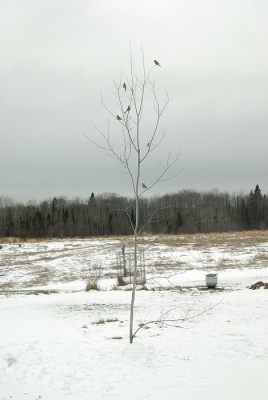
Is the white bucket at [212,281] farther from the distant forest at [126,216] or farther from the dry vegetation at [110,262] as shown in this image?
the distant forest at [126,216]

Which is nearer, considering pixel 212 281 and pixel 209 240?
pixel 212 281

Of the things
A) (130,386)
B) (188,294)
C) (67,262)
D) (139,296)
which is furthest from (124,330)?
(67,262)

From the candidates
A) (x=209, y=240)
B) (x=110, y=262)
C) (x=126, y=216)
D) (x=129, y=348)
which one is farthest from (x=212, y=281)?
(x=126, y=216)

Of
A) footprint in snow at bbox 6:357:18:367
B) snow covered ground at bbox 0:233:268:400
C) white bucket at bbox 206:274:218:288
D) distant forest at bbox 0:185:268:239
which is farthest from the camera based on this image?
distant forest at bbox 0:185:268:239

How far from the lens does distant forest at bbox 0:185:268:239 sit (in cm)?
7044

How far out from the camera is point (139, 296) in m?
12.0

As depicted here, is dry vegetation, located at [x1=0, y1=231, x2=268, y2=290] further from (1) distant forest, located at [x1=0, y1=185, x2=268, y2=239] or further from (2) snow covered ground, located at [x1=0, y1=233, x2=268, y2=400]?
(1) distant forest, located at [x1=0, y1=185, x2=268, y2=239]

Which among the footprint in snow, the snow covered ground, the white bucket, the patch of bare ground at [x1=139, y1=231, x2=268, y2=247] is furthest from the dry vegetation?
the footprint in snow

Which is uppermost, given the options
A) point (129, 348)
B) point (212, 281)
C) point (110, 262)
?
point (129, 348)

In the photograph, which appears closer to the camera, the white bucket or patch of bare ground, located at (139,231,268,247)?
the white bucket

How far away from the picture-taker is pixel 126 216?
7294cm

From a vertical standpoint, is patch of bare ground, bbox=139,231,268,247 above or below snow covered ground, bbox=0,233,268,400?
above

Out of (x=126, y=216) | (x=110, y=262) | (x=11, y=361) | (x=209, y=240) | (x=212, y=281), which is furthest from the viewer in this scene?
(x=126, y=216)

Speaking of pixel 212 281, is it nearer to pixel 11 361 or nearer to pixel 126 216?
pixel 11 361
